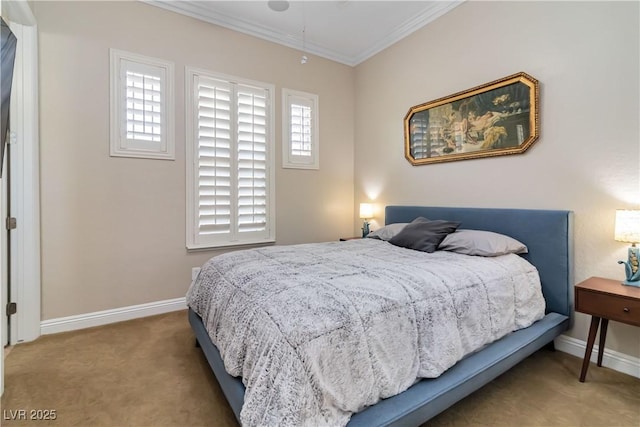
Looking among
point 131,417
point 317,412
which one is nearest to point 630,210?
point 317,412

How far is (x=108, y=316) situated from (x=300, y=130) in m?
2.87

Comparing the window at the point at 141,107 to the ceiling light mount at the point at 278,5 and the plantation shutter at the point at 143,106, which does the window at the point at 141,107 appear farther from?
the ceiling light mount at the point at 278,5

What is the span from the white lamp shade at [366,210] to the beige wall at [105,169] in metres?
1.94

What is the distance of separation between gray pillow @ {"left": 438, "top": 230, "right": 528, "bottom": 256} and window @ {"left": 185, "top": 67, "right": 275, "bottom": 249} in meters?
2.06

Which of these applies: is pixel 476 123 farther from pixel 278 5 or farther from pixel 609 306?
pixel 278 5

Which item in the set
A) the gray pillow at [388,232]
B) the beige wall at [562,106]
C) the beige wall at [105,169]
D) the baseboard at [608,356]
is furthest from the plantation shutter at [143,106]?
the baseboard at [608,356]

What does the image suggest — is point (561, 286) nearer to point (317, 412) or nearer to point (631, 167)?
point (631, 167)

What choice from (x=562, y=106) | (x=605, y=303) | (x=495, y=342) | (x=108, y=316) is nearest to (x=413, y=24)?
(x=562, y=106)

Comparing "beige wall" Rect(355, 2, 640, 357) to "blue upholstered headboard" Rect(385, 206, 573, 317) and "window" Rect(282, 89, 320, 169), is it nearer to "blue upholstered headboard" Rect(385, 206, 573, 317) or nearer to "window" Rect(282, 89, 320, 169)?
"blue upholstered headboard" Rect(385, 206, 573, 317)

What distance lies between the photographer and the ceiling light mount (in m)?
3.02

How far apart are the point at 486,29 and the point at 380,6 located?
108 cm

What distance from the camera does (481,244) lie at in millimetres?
2244

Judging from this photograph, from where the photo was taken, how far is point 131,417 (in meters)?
1.58

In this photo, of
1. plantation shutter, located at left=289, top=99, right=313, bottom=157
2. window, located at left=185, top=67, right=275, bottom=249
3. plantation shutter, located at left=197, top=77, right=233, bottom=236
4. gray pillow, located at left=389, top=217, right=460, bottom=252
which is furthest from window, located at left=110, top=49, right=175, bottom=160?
gray pillow, located at left=389, top=217, right=460, bottom=252
